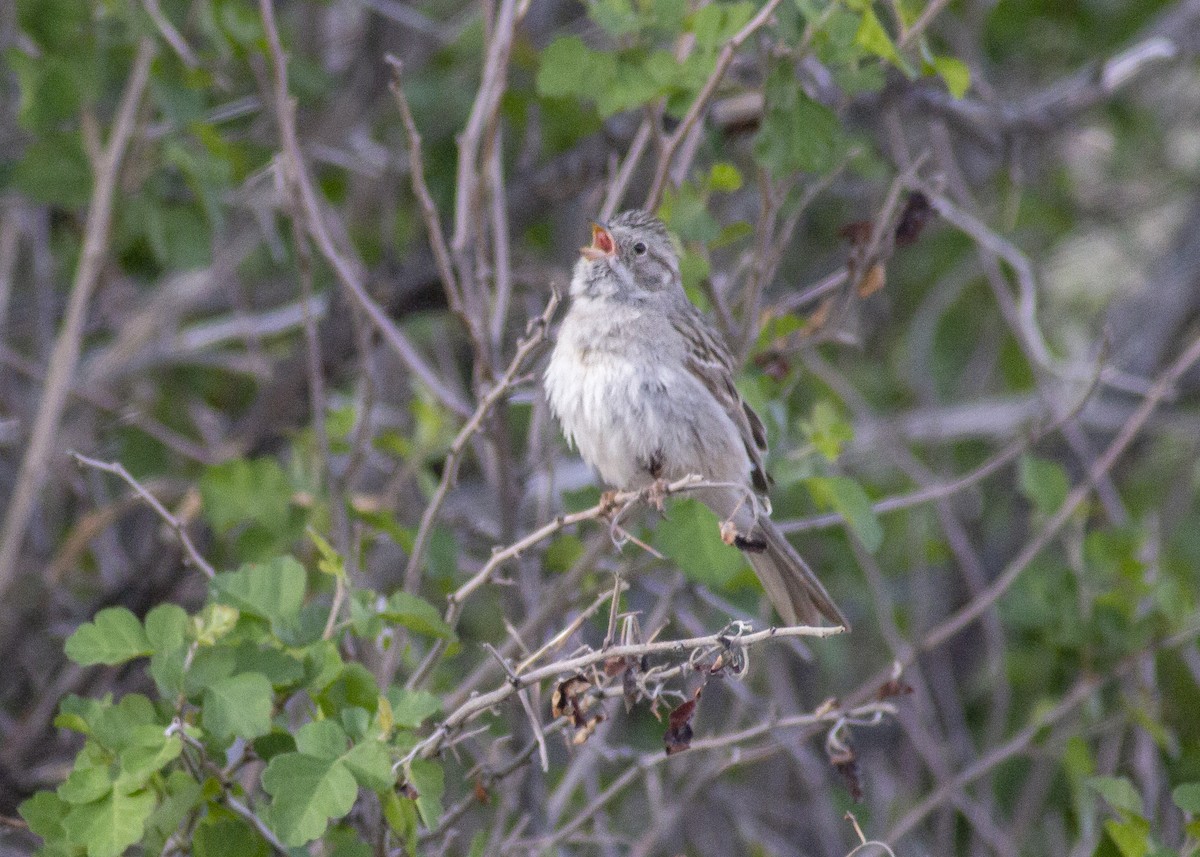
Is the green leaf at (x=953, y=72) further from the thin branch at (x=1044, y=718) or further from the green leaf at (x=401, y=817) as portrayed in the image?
the green leaf at (x=401, y=817)

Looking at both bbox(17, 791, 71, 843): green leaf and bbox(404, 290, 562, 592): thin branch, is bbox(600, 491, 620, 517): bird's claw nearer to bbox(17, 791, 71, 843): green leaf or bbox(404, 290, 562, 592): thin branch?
bbox(404, 290, 562, 592): thin branch

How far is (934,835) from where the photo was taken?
5.68 m

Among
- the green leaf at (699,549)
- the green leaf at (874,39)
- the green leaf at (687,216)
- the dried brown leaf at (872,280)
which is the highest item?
the green leaf at (874,39)

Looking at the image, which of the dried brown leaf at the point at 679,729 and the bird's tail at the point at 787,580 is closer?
the dried brown leaf at the point at 679,729

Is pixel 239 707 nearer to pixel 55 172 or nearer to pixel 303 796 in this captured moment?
pixel 303 796

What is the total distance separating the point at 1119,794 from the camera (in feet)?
11.3

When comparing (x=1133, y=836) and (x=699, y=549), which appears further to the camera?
(x=699, y=549)

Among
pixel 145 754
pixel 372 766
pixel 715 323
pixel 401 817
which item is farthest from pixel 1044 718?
pixel 145 754

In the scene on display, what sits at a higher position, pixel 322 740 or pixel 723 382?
pixel 723 382

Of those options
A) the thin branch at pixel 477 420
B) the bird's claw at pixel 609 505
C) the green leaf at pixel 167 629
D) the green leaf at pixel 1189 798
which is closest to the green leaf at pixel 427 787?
the green leaf at pixel 167 629

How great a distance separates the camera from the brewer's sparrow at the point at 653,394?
4.14m

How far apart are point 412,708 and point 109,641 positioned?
616mm

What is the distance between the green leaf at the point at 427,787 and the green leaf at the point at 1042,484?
2.33 meters

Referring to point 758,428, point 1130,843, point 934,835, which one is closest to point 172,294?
point 758,428
